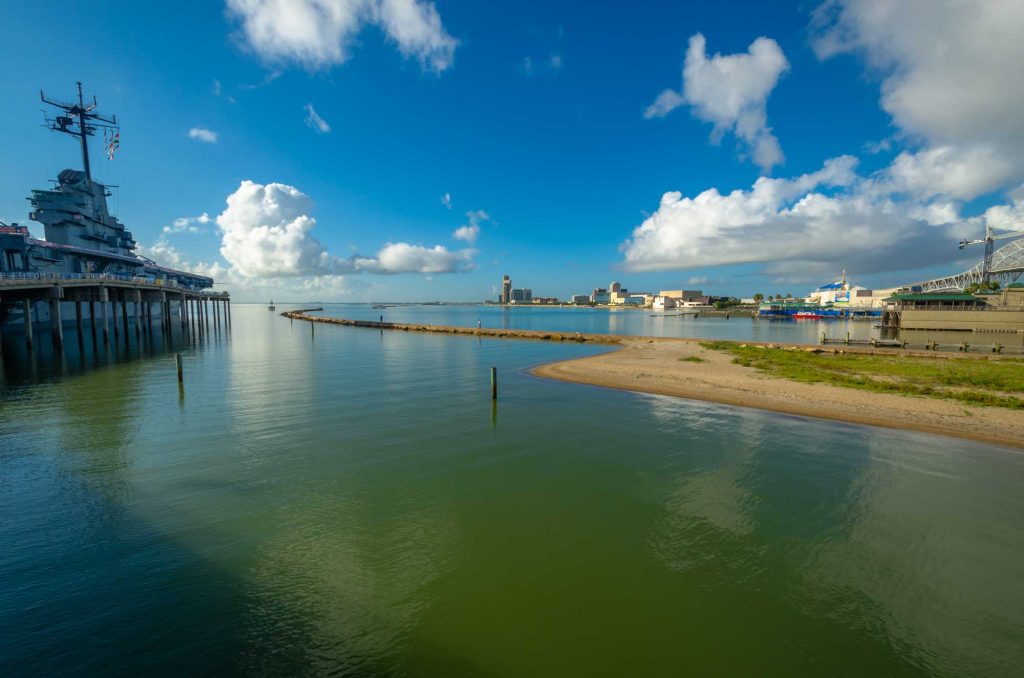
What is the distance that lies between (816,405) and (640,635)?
2490 centimetres

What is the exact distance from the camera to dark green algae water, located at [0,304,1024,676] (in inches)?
331

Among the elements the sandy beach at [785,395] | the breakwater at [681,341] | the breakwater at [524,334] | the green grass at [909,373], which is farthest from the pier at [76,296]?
the green grass at [909,373]

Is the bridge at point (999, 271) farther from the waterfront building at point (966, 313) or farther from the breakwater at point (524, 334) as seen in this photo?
the breakwater at point (524, 334)

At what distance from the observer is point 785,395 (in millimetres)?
29156

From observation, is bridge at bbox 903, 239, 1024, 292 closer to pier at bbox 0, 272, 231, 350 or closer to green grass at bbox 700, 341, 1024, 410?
green grass at bbox 700, 341, 1024, 410

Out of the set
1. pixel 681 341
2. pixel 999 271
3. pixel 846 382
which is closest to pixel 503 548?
pixel 846 382

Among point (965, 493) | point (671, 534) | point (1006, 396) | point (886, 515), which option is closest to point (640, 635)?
point (671, 534)

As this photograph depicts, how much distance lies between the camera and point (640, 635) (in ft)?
29.2

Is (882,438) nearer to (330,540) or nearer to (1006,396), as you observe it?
(1006,396)

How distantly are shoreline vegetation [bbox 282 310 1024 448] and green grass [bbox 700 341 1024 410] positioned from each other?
2.6 inches

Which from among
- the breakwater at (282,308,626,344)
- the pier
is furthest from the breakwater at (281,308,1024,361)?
the pier

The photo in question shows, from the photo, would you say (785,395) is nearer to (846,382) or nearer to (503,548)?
(846,382)

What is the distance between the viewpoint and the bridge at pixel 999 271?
449 feet

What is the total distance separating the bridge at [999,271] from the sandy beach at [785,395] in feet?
502
